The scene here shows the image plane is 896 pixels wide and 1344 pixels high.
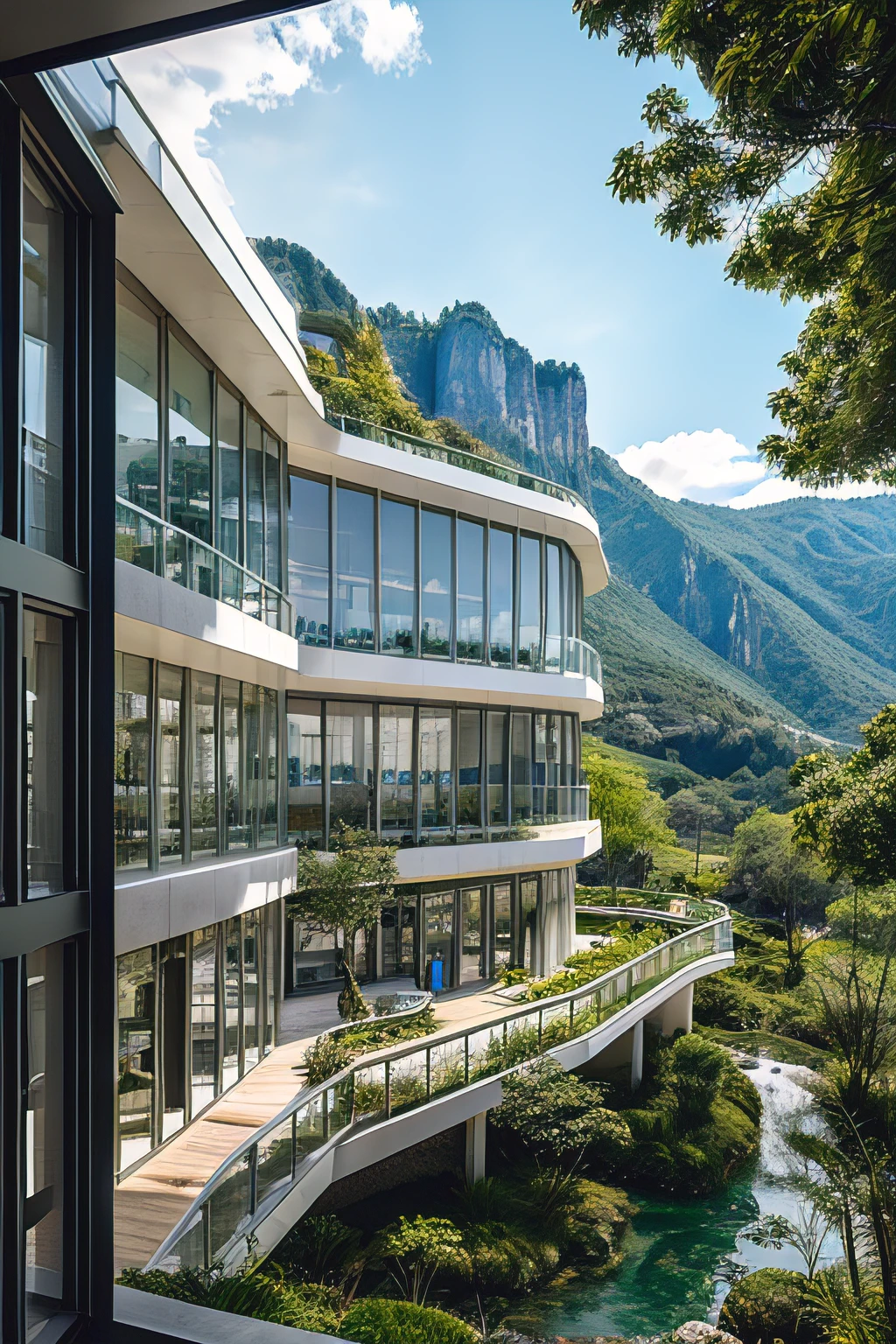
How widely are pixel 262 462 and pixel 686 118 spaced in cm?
667

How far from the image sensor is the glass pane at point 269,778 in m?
13.3

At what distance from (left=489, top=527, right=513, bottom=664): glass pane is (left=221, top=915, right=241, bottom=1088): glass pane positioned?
8.24m

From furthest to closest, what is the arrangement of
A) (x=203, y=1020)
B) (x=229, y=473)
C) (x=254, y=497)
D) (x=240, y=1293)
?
(x=254, y=497) < (x=229, y=473) < (x=203, y=1020) < (x=240, y=1293)

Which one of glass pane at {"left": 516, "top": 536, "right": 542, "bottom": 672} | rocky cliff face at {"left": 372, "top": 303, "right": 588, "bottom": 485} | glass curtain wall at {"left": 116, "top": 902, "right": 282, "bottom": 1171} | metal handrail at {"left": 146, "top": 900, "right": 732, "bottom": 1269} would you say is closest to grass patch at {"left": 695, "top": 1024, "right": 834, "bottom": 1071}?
metal handrail at {"left": 146, "top": 900, "right": 732, "bottom": 1269}

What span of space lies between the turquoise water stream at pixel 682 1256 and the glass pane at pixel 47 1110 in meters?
10.3

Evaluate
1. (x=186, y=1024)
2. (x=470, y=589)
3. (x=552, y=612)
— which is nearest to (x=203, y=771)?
(x=186, y=1024)

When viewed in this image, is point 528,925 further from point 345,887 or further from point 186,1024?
point 186,1024

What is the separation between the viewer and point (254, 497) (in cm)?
1294

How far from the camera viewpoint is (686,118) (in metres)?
9.85

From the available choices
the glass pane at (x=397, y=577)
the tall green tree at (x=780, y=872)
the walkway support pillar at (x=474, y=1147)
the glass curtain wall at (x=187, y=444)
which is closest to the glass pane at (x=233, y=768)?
the glass curtain wall at (x=187, y=444)

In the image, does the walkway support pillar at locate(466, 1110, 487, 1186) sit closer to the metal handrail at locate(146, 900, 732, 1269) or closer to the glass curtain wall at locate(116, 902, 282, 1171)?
the metal handrail at locate(146, 900, 732, 1269)

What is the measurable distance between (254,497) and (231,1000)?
21.0 feet

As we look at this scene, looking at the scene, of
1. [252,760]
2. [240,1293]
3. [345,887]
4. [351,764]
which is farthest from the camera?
[351,764]

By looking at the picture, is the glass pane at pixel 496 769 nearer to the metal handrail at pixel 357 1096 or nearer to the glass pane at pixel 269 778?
the metal handrail at pixel 357 1096
